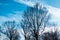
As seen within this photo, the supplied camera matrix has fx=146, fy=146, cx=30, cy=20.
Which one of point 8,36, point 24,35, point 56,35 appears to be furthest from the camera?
point 56,35

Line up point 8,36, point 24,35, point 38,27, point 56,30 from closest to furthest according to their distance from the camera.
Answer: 1. point 38,27
2. point 24,35
3. point 8,36
4. point 56,30

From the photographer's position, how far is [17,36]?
197ft

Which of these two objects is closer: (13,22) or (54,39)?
(13,22)

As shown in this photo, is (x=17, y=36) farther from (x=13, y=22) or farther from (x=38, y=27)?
(x=38, y=27)

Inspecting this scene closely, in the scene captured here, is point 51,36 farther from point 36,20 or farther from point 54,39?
point 36,20

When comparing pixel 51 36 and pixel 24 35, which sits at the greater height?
pixel 24 35

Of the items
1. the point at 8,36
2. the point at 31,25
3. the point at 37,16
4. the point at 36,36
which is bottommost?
the point at 8,36

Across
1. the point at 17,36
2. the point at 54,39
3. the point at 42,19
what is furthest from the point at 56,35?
the point at 42,19

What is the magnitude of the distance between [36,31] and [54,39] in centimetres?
3352

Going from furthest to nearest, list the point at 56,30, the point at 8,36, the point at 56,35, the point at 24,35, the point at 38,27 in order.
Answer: the point at 56,35
the point at 56,30
the point at 8,36
the point at 24,35
the point at 38,27

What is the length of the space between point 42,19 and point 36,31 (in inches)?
120

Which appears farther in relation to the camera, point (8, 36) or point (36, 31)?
point (8, 36)

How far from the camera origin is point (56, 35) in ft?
209

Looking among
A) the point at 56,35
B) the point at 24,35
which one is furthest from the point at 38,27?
the point at 56,35
